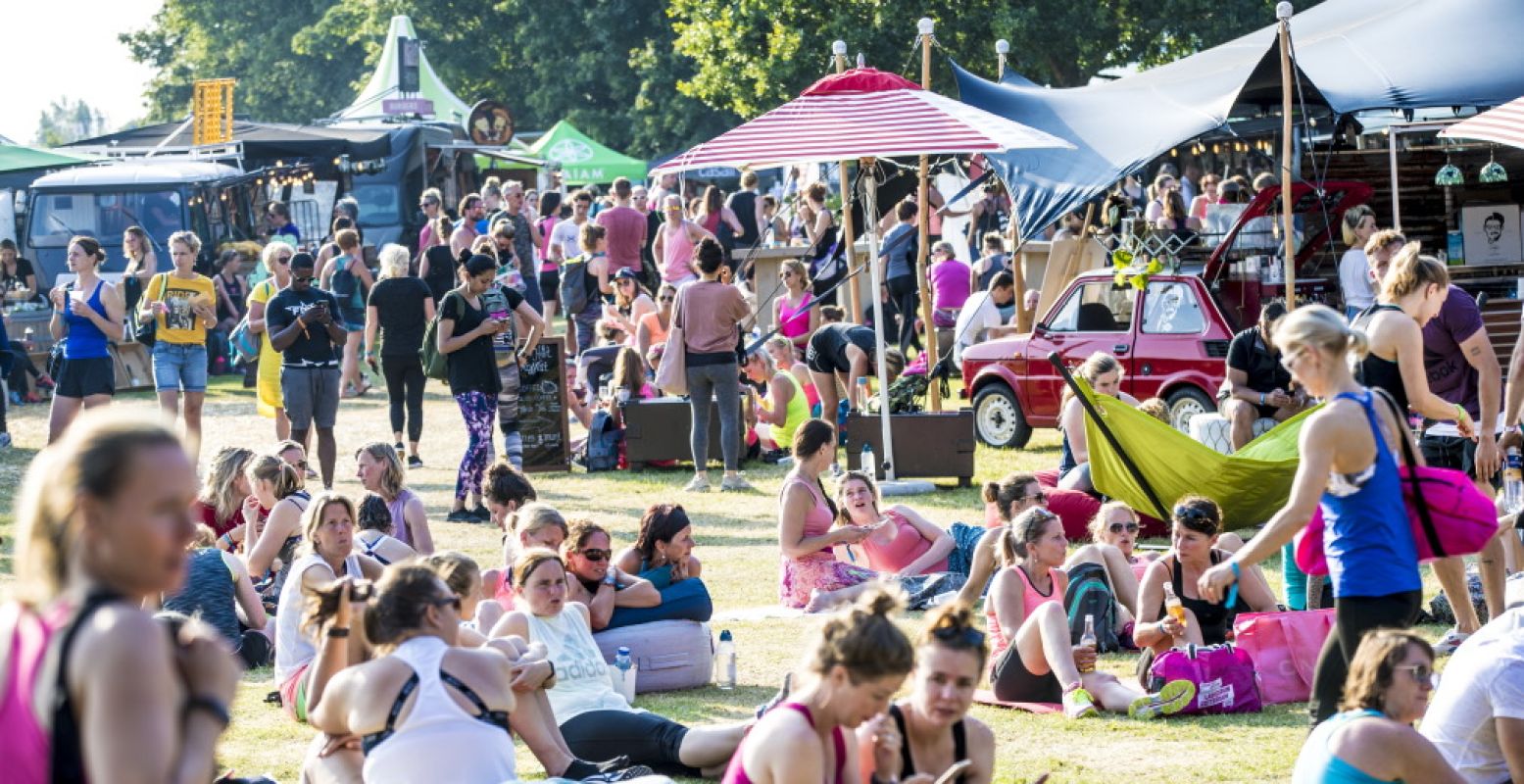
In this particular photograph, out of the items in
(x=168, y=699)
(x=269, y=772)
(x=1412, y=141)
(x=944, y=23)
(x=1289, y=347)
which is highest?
(x=944, y=23)

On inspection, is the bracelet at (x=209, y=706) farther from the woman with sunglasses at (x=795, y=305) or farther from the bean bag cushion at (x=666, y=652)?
the woman with sunglasses at (x=795, y=305)

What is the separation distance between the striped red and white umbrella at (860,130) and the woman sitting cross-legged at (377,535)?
4507 millimetres

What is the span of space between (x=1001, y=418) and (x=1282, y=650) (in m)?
7.84

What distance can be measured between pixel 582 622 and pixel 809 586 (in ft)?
8.62

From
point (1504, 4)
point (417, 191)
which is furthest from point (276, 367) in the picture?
point (417, 191)

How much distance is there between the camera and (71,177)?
24.8m

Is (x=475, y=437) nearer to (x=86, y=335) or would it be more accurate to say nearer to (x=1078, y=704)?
(x=86, y=335)

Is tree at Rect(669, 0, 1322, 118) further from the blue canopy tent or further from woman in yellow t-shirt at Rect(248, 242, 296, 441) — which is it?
woman in yellow t-shirt at Rect(248, 242, 296, 441)

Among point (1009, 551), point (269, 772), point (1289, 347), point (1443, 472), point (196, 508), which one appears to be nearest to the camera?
point (1289, 347)

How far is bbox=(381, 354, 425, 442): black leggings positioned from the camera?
47.9 feet

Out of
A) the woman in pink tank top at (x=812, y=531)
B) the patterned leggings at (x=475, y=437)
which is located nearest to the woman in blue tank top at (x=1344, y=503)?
the woman in pink tank top at (x=812, y=531)

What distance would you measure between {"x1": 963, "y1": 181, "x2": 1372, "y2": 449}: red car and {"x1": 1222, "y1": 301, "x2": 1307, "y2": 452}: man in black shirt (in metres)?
1.56

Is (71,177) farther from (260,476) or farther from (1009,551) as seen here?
(1009,551)

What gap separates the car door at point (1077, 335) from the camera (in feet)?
48.9
